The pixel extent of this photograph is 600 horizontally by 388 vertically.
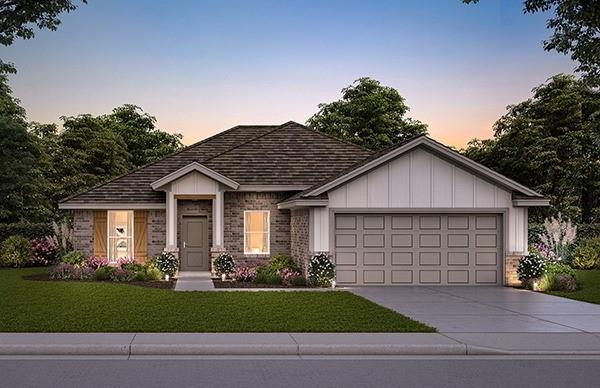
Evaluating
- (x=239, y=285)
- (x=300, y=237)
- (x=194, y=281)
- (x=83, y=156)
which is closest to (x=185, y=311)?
(x=239, y=285)

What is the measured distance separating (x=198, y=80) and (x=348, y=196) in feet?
44.2

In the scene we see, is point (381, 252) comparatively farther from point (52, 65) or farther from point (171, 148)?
point (171, 148)

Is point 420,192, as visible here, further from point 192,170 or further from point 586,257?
point 586,257

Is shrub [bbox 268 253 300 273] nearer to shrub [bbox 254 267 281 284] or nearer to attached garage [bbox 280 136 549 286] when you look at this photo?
shrub [bbox 254 267 281 284]

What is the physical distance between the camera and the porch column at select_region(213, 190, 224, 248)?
27562 millimetres

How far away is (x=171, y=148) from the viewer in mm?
62938

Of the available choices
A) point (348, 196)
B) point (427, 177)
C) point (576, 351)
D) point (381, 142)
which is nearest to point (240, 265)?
point (348, 196)

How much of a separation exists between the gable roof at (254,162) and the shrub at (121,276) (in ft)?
13.2

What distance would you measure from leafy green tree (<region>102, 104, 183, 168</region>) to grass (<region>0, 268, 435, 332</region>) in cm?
3955

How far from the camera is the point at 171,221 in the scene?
27453mm

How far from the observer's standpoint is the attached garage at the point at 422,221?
23859 mm

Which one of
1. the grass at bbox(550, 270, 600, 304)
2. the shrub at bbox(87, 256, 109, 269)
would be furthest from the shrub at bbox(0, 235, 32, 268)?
the grass at bbox(550, 270, 600, 304)

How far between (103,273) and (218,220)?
457 centimetres

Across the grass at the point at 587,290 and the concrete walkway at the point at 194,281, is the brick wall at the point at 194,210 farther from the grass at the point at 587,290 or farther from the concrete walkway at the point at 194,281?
the grass at the point at 587,290
